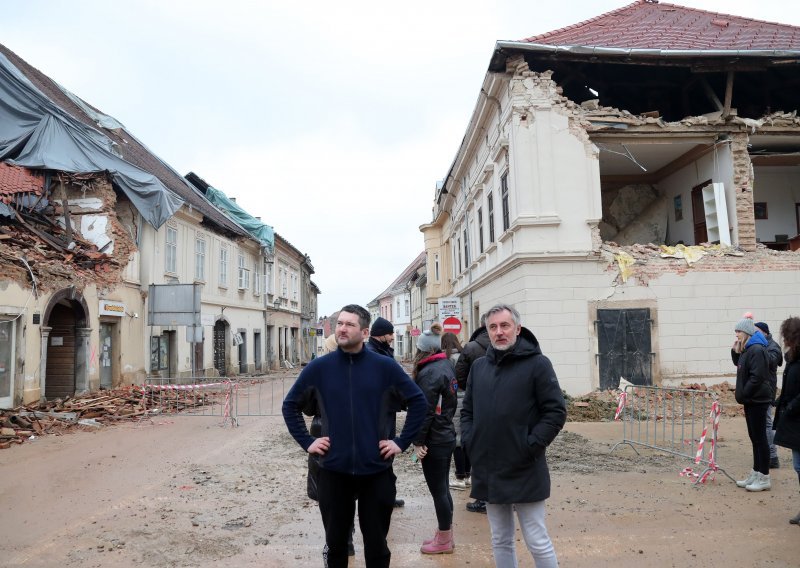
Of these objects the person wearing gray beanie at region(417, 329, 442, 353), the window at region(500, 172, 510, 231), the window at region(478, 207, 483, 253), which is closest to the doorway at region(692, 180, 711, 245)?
the window at region(500, 172, 510, 231)

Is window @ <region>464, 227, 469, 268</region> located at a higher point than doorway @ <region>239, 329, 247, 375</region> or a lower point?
higher

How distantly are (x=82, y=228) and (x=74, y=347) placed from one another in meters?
3.36

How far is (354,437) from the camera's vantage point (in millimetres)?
3252

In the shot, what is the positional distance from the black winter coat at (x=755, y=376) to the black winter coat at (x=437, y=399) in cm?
319

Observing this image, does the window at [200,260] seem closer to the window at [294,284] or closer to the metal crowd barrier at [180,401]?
the metal crowd barrier at [180,401]

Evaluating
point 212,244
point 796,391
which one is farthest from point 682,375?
point 212,244

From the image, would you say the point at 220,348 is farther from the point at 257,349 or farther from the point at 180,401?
the point at 180,401

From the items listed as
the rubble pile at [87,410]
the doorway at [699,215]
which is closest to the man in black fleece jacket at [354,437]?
the rubble pile at [87,410]

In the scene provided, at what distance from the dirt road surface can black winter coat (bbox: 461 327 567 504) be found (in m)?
1.30

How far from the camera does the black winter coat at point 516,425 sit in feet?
10.7

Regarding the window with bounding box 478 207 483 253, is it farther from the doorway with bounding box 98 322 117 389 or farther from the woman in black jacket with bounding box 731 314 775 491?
the woman in black jacket with bounding box 731 314 775 491

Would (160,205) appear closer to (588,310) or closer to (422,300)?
(588,310)

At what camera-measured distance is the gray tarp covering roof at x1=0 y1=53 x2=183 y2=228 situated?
1602cm

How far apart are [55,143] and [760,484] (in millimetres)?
17587
